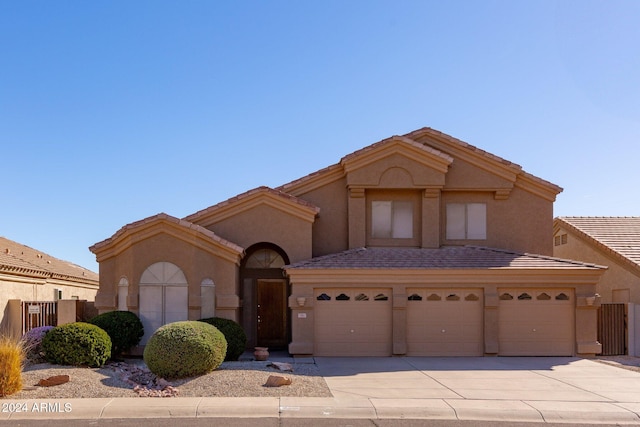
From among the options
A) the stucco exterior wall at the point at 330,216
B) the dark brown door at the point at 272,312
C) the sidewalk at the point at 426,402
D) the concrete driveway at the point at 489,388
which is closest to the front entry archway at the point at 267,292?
the dark brown door at the point at 272,312

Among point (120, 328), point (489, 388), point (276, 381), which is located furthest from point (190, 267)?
point (489, 388)

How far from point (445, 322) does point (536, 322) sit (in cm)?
299

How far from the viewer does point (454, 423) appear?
1101 cm

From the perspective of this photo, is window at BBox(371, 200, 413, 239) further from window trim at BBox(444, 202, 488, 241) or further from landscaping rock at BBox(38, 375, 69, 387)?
landscaping rock at BBox(38, 375, 69, 387)

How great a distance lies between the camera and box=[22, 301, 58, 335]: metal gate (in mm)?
20219

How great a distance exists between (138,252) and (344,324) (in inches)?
279

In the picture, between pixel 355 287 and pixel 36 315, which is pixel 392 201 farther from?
pixel 36 315

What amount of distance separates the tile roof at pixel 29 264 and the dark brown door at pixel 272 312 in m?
10.6

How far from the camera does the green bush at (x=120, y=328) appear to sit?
17812 mm

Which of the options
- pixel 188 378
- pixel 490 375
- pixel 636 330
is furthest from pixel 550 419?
pixel 636 330

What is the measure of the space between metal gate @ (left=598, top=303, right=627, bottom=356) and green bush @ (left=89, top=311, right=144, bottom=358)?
50.6 ft

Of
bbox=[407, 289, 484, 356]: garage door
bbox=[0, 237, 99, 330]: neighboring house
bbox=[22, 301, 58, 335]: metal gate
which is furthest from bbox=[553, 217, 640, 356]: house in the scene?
bbox=[0, 237, 99, 330]: neighboring house

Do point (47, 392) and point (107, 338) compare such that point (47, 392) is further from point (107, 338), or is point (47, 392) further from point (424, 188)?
point (424, 188)

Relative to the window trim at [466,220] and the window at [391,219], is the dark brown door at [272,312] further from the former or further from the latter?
the window trim at [466,220]
